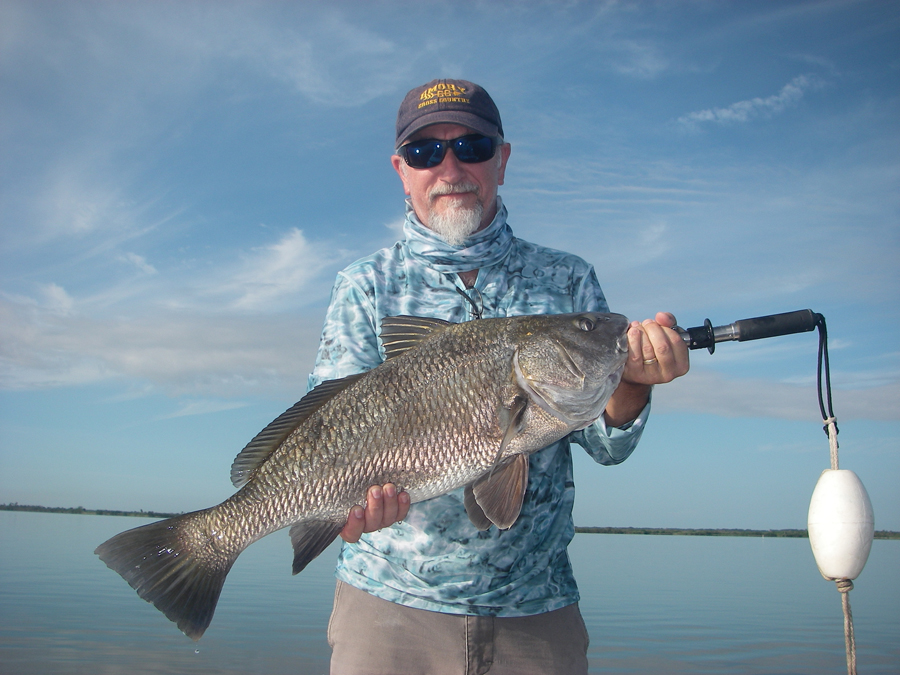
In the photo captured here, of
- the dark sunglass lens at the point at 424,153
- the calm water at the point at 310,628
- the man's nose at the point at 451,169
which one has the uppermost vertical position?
the dark sunglass lens at the point at 424,153

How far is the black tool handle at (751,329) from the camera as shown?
316 centimetres

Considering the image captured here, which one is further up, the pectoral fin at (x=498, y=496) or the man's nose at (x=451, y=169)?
the man's nose at (x=451, y=169)

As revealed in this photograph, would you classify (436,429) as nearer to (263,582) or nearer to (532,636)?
(532,636)

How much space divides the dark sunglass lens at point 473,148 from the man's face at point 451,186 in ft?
0.12

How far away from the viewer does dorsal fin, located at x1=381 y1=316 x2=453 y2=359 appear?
3.47 metres

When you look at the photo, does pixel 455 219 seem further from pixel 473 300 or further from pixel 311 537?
pixel 311 537

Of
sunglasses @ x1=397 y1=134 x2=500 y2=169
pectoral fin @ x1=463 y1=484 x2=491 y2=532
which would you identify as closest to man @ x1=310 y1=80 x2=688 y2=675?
sunglasses @ x1=397 y1=134 x2=500 y2=169

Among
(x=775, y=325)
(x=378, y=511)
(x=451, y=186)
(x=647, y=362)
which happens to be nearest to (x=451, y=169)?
(x=451, y=186)

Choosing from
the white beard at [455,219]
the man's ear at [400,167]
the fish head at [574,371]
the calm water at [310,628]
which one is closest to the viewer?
the fish head at [574,371]

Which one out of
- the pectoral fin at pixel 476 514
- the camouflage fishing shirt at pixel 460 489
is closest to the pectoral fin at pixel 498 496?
the pectoral fin at pixel 476 514

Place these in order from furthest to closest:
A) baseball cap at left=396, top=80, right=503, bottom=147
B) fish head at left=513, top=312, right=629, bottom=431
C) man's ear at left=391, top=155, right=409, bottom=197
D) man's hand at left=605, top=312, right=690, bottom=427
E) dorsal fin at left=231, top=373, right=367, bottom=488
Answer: man's ear at left=391, top=155, right=409, bottom=197 → baseball cap at left=396, top=80, right=503, bottom=147 → dorsal fin at left=231, top=373, right=367, bottom=488 → fish head at left=513, top=312, right=629, bottom=431 → man's hand at left=605, top=312, right=690, bottom=427

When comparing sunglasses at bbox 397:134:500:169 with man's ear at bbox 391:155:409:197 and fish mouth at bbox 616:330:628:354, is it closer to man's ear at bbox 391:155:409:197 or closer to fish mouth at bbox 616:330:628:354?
man's ear at bbox 391:155:409:197

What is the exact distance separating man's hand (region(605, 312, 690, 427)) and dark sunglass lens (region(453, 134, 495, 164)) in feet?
5.69

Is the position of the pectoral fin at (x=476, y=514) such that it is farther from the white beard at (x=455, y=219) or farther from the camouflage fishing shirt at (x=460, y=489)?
the white beard at (x=455, y=219)
